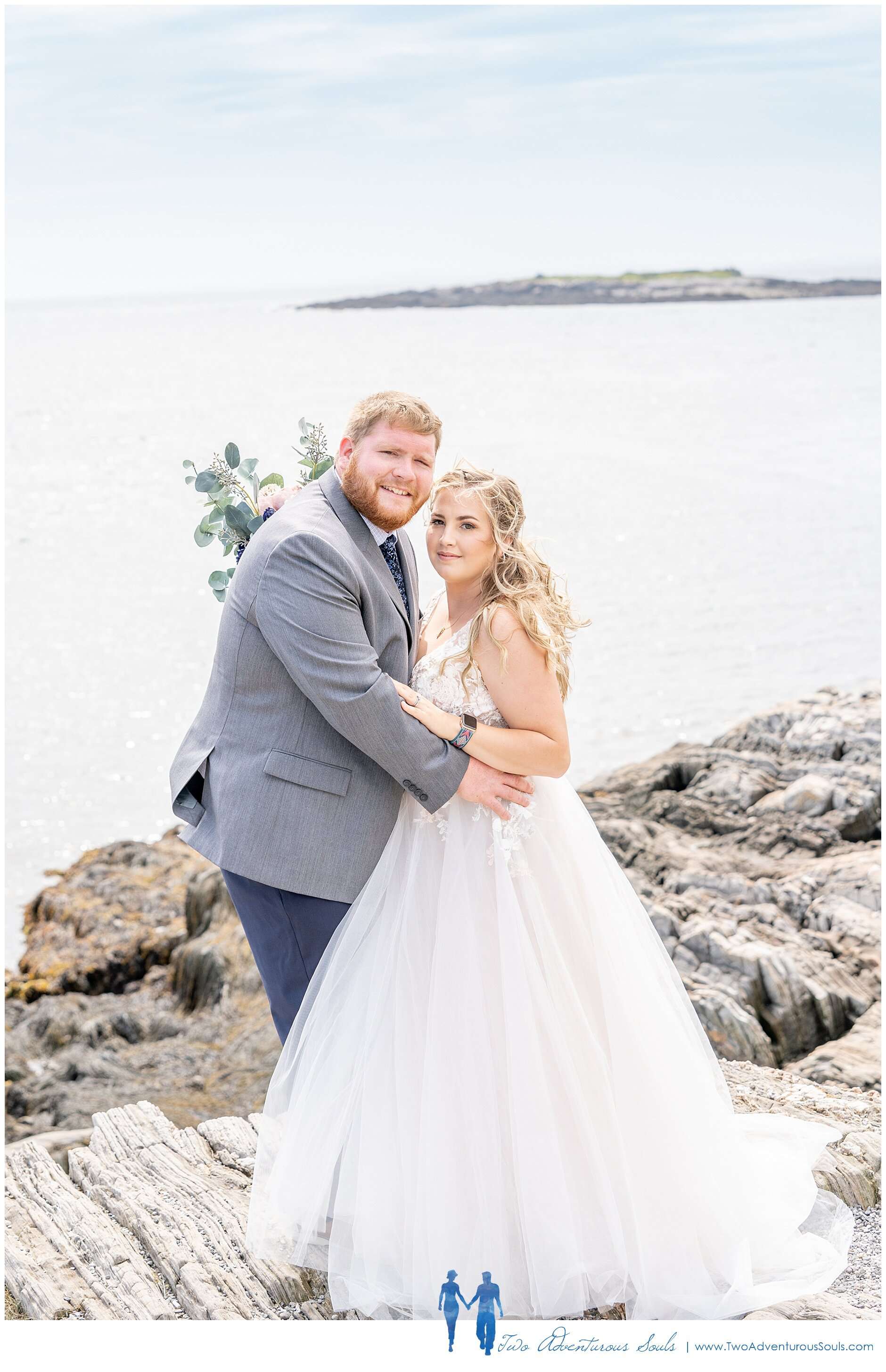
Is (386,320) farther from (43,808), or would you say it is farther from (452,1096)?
(452,1096)

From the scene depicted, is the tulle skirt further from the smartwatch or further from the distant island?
the distant island

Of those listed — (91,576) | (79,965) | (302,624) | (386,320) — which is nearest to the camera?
(302,624)

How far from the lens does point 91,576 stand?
20328mm

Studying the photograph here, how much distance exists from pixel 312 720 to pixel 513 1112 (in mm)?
1032

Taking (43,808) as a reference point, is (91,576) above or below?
above

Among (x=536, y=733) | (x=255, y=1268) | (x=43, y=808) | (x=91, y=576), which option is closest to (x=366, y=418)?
(x=536, y=733)

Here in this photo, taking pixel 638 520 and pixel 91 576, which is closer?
pixel 91 576

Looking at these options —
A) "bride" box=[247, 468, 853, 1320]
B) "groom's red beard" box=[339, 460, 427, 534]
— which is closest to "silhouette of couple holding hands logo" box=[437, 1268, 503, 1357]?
"bride" box=[247, 468, 853, 1320]

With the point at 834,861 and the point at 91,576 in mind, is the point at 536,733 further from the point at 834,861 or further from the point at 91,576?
the point at 91,576

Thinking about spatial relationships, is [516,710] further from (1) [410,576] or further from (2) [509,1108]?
(2) [509,1108]

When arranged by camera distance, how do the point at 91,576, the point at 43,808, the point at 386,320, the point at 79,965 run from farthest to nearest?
1. the point at 91,576
2. the point at 386,320
3. the point at 43,808
4. the point at 79,965

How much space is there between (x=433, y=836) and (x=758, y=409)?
24.8m

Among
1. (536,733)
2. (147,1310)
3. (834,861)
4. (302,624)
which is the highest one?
(302,624)

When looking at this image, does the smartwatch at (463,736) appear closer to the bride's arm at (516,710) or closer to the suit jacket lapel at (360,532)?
the bride's arm at (516,710)
